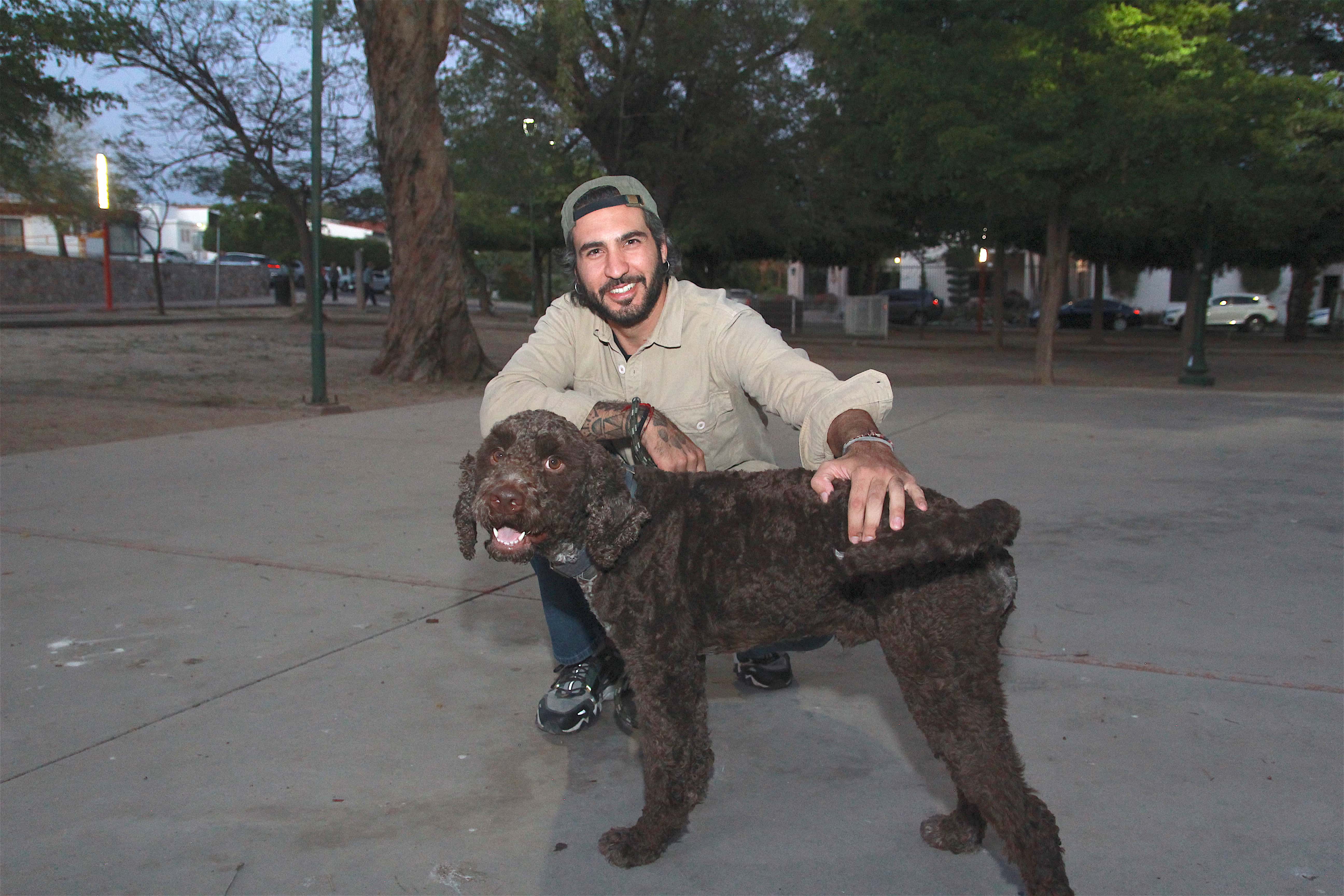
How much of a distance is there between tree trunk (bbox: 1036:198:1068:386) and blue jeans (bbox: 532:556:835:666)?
44.5ft

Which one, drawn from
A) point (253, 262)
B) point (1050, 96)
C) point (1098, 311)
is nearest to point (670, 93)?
point (1050, 96)

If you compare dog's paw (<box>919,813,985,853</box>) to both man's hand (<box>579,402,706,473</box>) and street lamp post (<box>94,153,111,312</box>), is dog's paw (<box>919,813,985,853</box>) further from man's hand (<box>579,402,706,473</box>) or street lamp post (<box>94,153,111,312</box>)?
street lamp post (<box>94,153,111,312</box>)

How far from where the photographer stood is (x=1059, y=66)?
13766 mm

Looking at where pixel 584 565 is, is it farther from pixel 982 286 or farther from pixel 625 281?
pixel 982 286

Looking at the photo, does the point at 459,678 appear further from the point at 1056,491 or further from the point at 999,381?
the point at 999,381

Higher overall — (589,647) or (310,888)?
(589,647)

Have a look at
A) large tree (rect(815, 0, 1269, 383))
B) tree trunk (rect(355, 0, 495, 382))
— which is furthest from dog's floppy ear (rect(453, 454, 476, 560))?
large tree (rect(815, 0, 1269, 383))

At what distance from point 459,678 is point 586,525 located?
1.76m

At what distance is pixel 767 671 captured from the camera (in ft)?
13.0

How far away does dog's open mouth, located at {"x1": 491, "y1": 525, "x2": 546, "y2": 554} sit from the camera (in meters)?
2.46

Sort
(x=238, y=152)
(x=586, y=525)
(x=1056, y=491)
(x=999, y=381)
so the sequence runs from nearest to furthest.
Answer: (x=586, y=525)
(x=1056, y=491)
(x=999, y=381)
(x=238, y=152)

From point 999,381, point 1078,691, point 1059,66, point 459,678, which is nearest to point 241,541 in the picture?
point 459,678

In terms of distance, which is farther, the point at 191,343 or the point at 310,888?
the point at 191,343

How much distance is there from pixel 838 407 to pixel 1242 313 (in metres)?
43.4
